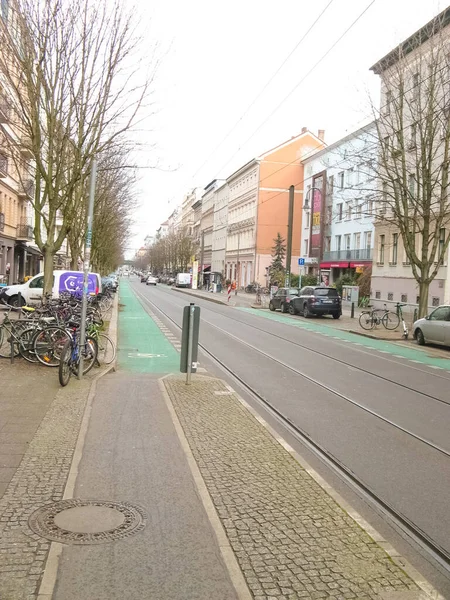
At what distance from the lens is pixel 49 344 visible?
11.3 meters

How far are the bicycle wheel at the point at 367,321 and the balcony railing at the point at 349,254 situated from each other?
77.1 feet

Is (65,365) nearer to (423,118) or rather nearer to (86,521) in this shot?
(86,521)

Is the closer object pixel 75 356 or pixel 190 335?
pixel 190 335

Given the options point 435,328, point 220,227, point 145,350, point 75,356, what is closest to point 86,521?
point 75,356

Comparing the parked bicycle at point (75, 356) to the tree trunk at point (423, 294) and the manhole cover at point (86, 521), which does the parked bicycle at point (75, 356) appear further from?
the tree trunk at point (423, 294)

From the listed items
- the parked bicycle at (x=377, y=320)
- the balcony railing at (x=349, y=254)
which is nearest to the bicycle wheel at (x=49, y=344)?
the parked bicycle at (x=377, y=320)

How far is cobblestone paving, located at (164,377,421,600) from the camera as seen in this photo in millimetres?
3490

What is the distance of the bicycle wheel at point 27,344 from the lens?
11.5 metres

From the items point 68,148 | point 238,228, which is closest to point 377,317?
point 68,148

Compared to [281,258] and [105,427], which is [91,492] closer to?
[105,427]

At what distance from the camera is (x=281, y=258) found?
66312 mm

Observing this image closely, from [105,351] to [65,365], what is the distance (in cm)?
291

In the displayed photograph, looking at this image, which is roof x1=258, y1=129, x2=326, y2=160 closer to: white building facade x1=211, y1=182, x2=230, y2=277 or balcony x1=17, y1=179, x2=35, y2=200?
white building facade x1=211, y1=182, x2=230, y2=277

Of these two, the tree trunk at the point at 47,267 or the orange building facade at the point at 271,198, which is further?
the orange building facade at the point at 271,198
